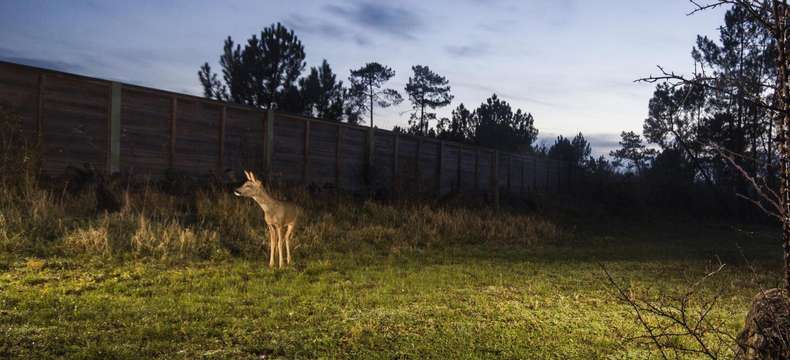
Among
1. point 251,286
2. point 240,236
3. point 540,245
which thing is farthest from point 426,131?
point 251,286

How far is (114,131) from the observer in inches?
588

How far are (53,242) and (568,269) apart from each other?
864 centimetres

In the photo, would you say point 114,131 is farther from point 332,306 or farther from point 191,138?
point 332,306

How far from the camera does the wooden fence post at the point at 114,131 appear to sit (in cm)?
1485

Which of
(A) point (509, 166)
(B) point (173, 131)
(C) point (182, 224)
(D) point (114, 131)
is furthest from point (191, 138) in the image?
(A) point (509, 166)

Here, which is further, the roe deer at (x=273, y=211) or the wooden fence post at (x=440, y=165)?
the wooden fence post at (x=440, y=165)

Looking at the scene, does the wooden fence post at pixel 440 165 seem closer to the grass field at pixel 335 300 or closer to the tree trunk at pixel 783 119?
the grass field at pixel 335 300

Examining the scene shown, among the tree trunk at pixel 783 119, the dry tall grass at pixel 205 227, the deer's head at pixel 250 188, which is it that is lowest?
the dry tall grass at pixel 205 227

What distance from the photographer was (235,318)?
599 cm

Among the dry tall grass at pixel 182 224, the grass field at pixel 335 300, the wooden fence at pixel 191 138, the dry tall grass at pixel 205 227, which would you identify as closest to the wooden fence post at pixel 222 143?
the wooden fence at pixel 191 138

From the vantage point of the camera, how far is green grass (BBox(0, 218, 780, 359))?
16.6 ft

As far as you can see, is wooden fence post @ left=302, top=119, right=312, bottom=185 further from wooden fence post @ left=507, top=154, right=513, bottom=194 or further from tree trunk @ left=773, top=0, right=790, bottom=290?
tree trunk @ left=773, top=0, right=790, bottom=290

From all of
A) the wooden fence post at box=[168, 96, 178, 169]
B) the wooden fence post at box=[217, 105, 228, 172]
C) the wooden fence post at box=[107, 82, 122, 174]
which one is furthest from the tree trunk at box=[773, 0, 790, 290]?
the wooden fence post at box=[217, 105, 228, 172]

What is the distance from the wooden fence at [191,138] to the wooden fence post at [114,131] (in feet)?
0.08
